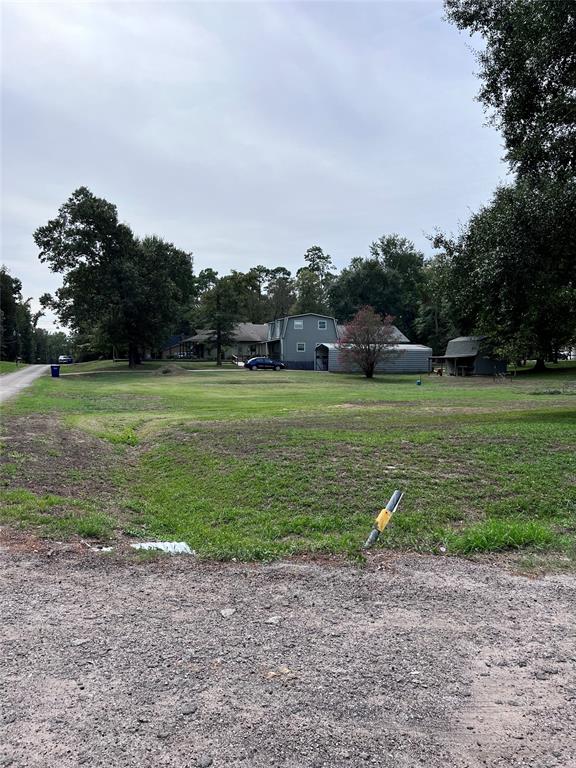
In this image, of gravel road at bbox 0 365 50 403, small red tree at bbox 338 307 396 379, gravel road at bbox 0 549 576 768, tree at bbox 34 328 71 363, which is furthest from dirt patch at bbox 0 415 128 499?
tree at bbox 34 328 71 363

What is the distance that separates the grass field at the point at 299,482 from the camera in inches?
256

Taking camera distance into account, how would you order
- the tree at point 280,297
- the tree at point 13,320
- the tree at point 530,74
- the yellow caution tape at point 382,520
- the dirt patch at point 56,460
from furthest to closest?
1. the tree at point 280,297
2. the tree at point 13,320
3. the tree at point 530,74
4. the dirt patch at point 56,460
5. the yellow caution tape at point 382,520

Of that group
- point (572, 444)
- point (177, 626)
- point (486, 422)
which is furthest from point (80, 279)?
point (177, 626)

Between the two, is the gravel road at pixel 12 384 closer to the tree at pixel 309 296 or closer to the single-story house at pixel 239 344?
the single-story house at pixel 239 344

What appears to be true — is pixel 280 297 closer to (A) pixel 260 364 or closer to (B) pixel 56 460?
(A) pixel 260 364

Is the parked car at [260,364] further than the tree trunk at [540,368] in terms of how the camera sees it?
Yes

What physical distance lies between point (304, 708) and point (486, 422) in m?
12.4

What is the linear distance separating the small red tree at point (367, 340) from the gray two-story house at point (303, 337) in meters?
17.0

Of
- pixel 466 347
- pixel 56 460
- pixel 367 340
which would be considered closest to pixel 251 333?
pixel 466 347

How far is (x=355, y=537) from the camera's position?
6.47m

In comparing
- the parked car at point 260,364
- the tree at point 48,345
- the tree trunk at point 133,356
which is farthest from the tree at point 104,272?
the tree at point 48,345

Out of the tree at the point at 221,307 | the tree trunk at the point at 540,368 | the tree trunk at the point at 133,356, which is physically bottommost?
the tree trunk at the point at 540,368

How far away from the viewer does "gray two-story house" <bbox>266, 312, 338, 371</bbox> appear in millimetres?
66375

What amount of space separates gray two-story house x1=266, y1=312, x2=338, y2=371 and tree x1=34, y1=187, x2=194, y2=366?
1584cm
